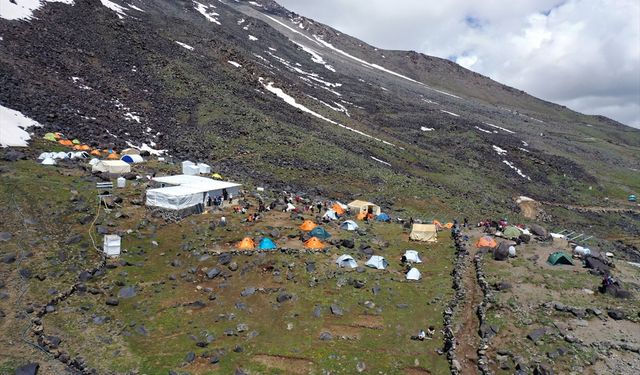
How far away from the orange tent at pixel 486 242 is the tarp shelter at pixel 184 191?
24.5 meters

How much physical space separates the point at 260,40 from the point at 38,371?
152844 millimetres

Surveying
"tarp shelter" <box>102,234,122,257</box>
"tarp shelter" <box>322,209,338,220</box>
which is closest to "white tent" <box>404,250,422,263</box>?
"tarp shelter" <box>322,209,338,220</box>

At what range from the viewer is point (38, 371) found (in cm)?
2002

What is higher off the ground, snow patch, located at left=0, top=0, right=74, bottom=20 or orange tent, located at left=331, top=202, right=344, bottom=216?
snow patch, located at left=0, top=0, right=74, bottom=20

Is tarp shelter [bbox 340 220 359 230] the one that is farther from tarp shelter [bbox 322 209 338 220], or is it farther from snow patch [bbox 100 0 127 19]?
snow patch [bbox 100 0 127 19]

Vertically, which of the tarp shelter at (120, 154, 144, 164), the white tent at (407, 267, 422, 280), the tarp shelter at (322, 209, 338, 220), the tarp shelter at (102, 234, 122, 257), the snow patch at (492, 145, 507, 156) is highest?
the snow patch at (492, 145, 507, 156)

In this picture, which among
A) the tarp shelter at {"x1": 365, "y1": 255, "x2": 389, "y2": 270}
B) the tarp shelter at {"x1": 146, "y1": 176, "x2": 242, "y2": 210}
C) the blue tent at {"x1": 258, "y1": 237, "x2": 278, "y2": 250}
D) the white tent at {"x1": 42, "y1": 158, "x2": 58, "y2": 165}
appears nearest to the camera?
the tarp shelter at {"x1": 365, "y1": 255, "x2": 389, "y2": 270}

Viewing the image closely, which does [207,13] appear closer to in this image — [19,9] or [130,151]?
[19,9]

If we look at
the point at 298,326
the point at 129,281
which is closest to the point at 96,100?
the point at 129,281

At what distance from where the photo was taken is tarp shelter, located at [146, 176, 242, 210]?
37.8 m

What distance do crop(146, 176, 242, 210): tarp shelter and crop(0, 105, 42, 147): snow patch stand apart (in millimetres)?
15361

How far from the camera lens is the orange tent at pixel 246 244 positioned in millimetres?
33938

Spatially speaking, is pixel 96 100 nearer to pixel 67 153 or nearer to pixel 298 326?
pixel 67 153

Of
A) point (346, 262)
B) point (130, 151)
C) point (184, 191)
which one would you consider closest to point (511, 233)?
point (346, 262)
